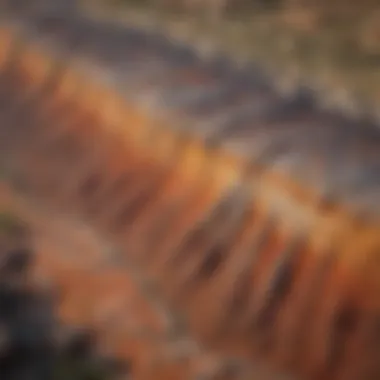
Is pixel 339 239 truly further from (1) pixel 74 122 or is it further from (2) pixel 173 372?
(1) pixel 74 122

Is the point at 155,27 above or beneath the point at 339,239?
above

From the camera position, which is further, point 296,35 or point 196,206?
point 296,35

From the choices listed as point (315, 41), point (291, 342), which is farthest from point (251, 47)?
point (291, 342)

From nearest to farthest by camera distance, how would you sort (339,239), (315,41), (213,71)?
1. (339,239)
2. (213,71)
3. (315,41)

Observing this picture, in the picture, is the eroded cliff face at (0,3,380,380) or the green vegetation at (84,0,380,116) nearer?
the eroded cliff face at (0,3,380,380)

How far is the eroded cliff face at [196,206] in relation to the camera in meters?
0.56

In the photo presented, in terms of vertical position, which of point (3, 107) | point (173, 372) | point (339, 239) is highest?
point (3, 107)

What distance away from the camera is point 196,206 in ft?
2.10

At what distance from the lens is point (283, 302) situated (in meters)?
0.58

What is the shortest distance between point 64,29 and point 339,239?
37 cm

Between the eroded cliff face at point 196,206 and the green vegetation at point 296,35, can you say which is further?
the green vegetation at point 296,35

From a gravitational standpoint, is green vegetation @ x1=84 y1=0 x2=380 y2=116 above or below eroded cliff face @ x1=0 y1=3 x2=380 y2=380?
above

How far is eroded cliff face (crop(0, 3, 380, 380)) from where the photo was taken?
0.56 metres

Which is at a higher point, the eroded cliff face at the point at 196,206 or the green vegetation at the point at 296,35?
the green vegetation at the point at 296,35
